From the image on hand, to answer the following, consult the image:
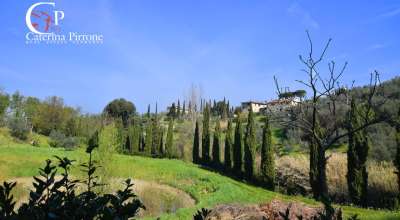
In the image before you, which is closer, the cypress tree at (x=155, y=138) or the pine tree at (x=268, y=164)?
the pine tree at (x=268, y=164)

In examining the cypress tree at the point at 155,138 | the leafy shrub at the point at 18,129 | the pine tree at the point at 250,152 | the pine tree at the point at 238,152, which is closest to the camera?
the pine tree at the point at 250,152

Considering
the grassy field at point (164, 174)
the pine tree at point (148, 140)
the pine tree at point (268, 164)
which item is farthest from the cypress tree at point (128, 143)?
the pine tree at point (268, 164)

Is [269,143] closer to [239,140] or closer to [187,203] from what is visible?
[239,140]

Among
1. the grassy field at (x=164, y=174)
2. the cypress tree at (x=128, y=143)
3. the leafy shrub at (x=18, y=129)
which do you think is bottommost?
the grassy field at (x=164, y=174)

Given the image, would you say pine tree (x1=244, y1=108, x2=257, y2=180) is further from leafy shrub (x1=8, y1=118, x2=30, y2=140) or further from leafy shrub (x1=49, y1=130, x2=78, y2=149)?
leafy shrub (x1=8, y1=118, x2=30, y2=140)

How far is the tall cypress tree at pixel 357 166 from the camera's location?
23.6 meters

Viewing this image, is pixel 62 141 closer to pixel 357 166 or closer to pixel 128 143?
pixel 128 143

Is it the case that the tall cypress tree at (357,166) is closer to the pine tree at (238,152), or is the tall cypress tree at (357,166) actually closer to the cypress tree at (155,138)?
the pine tree at (238,152)

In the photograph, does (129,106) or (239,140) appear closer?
(239,140)

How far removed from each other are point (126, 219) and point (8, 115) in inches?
2440

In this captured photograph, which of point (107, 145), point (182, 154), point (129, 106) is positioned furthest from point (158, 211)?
point (129, 106)

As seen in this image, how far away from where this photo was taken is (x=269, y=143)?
31.9 m

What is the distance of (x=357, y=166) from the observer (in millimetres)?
23906

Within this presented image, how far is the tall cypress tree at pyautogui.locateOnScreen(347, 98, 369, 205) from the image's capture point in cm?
2361
